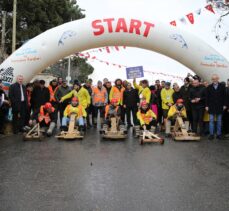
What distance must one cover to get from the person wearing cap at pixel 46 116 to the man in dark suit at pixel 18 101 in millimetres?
383

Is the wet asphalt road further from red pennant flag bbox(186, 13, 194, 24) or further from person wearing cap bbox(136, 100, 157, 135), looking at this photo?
red pennant flag bbox(186, 13, 194, 24)

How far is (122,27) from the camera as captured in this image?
11.7m

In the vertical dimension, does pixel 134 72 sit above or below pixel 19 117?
above

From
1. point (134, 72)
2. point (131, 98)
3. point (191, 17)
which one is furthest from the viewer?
point (134, 72)

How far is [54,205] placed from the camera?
4277 mm

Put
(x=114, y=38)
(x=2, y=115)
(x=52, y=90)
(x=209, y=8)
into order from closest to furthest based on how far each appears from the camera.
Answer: (x=2, y=115) < (x=114, y=38) < (x=52, y=90) < (x=209, y=8)

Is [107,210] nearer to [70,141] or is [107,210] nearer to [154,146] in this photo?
[154,146]

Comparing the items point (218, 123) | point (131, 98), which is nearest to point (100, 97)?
point (131, 98)

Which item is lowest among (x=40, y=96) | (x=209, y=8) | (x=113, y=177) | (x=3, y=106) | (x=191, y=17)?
(x=113, y=177)

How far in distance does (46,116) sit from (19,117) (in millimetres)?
966

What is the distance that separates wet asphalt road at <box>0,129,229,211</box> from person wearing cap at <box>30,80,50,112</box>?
2.60 metres

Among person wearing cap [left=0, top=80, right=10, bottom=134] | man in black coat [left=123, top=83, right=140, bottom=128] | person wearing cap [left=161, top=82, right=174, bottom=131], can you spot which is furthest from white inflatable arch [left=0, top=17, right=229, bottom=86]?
man in black coat [left=123, top=83, right=140, bottom=128]

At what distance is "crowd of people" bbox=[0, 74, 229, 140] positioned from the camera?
1051 centimetres

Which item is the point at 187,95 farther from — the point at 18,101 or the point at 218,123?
the point at 18,101
